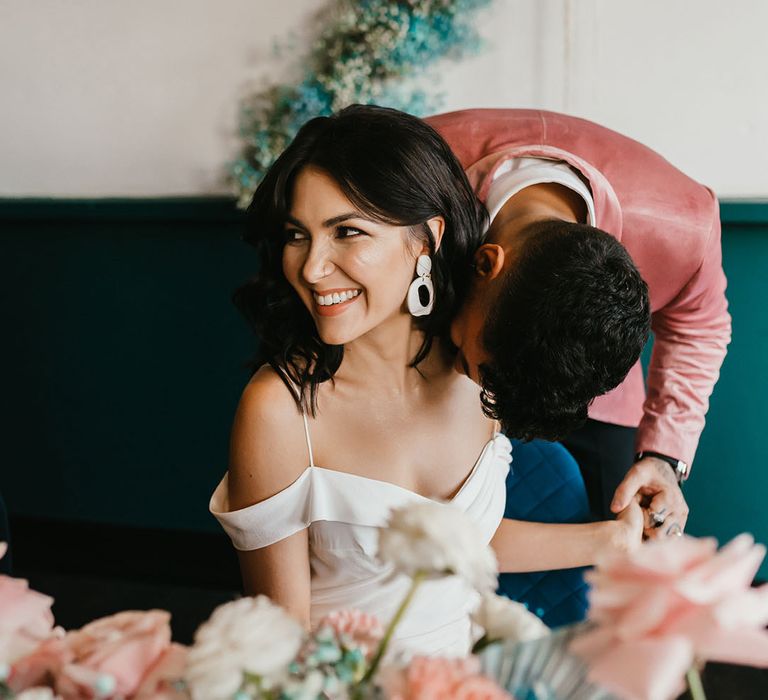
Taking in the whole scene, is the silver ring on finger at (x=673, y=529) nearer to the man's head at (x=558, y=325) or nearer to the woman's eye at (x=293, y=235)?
the man's head at (x=558, y=325)

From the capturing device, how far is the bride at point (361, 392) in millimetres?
1240

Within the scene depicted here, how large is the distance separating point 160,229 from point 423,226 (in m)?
1.65

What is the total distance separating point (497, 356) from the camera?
123cm

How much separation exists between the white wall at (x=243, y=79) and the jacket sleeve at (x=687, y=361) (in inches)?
24.8

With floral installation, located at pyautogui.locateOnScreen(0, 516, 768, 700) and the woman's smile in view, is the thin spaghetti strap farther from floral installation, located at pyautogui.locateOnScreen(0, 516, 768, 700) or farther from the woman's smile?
floral installation, located at pyautogui.locateOnScreen(0, 516, 768, 700)

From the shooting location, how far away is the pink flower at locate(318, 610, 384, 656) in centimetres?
52

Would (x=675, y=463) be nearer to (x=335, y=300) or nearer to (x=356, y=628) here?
(x=335, y=300)

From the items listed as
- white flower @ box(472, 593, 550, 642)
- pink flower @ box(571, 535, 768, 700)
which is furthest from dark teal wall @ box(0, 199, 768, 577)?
pink flower @ box(571, 535, 768, 700)

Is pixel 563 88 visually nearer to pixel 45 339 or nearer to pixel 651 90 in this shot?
pixel 651 90

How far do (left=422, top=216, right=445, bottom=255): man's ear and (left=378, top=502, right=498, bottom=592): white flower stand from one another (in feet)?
3.02

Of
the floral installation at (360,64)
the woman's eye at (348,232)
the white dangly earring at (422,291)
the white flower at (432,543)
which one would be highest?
the floral installation at (360,64)

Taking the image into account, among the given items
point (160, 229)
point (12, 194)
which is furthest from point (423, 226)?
point (12, 194)

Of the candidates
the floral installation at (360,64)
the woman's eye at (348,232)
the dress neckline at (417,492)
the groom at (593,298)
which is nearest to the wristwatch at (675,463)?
the groom at (593,298)

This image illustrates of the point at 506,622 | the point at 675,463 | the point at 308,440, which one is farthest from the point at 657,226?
the point at 506,622
